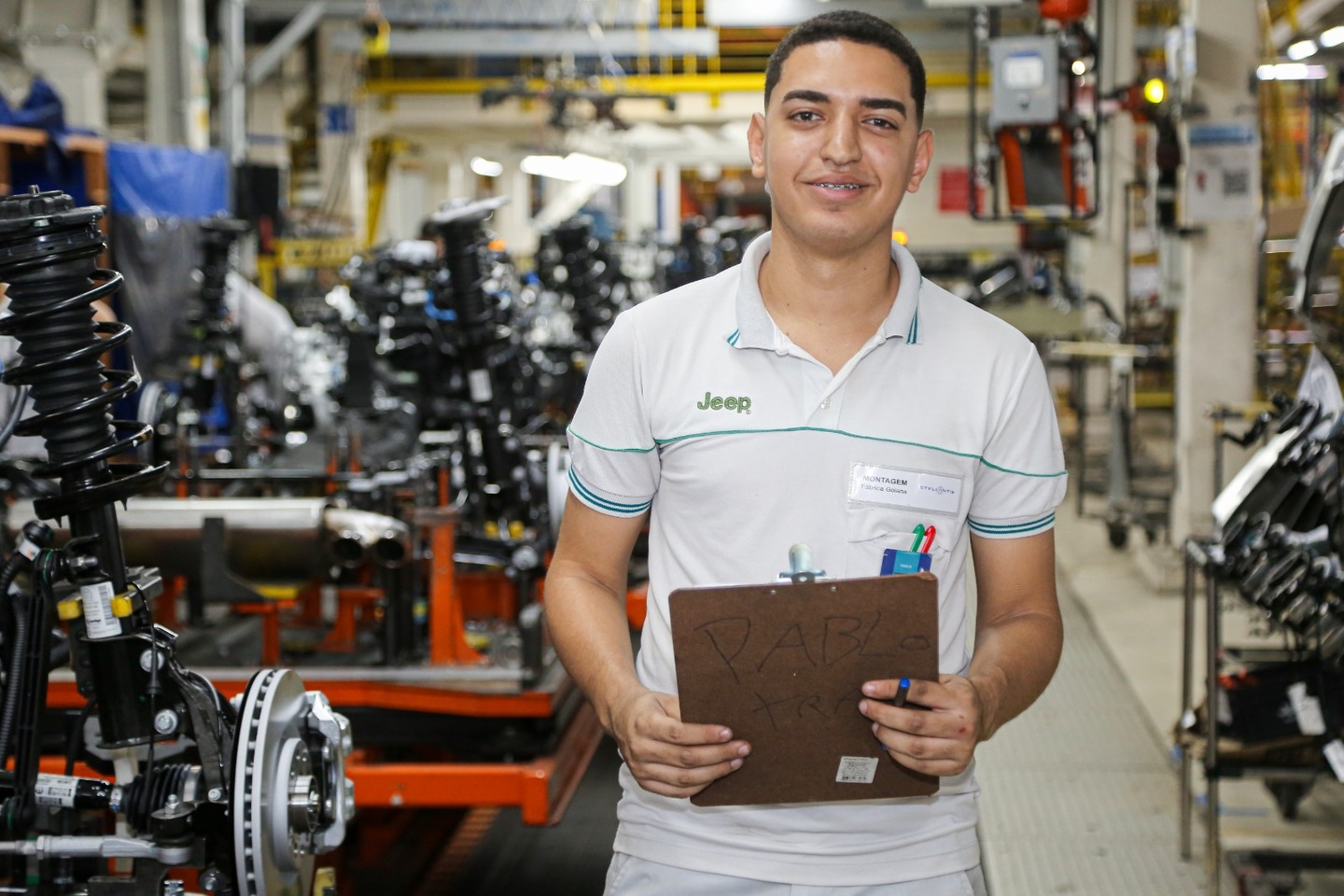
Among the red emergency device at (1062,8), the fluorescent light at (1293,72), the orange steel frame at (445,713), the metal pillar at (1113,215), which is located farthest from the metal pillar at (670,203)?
the orange steel frame at (445,713)

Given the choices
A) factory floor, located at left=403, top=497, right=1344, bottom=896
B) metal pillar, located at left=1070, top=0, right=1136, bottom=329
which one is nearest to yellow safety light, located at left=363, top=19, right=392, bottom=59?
metal pillar, located at left=1070, top=0, right=1136, bottom=329

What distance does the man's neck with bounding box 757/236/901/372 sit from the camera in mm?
1896

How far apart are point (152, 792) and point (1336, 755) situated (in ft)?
8.81

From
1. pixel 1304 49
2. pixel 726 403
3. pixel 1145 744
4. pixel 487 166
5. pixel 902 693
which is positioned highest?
pixel 487 166

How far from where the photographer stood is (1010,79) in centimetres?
663

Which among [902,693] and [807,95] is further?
[807,95]

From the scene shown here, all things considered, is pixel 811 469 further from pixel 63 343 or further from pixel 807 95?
pixel 63 343

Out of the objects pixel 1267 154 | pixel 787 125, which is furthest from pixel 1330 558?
pixel 1267 154

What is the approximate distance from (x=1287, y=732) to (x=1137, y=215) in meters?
12.3

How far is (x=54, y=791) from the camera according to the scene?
2449 millimetres

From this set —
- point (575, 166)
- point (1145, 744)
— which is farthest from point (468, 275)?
point (575, 166)

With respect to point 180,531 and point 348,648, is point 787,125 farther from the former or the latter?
point 348,648

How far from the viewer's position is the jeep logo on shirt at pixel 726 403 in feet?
6.02

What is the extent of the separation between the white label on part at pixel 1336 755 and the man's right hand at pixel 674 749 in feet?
7.71
